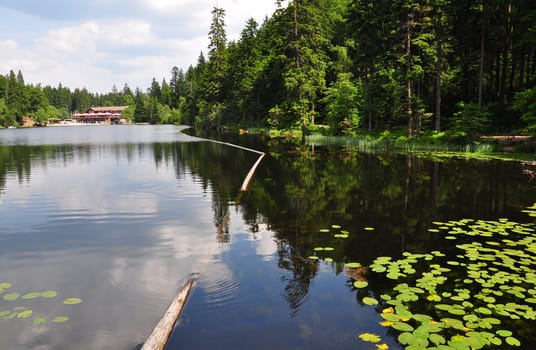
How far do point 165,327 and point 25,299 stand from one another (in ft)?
11.2

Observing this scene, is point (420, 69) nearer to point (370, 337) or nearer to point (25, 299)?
point (370, 337)

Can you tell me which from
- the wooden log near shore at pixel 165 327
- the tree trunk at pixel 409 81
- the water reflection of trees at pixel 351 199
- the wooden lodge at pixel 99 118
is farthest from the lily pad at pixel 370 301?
the wooden lodge at pixel 99 118

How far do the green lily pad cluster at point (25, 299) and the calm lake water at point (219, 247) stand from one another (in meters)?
0.03

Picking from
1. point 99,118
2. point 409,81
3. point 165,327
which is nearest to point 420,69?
point 409,81

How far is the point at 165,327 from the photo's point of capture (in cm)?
556

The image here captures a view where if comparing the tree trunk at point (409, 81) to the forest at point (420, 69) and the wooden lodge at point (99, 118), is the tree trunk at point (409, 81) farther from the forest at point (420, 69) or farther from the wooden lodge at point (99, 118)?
the wooden lodge at point (99, 118)

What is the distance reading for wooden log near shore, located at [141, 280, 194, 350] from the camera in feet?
16.8

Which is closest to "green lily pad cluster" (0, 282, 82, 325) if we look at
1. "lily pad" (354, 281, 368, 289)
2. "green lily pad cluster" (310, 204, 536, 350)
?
"green lily pad cluster" (310, 204, 536, 350)

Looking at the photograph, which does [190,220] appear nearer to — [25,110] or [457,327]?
[457,327]

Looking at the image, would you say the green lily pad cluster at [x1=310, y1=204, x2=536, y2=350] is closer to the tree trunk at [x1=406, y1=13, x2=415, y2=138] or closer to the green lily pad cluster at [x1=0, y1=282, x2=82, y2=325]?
the green lily pad cluster at [x1=0, y1=282, x2=82, y2=325]

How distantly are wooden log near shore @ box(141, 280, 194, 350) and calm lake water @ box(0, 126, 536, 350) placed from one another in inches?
9.6

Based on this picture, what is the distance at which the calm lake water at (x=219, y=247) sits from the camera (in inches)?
242

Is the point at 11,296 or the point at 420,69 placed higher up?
the point at 420,69

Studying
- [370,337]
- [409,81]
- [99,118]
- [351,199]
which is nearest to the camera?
[370,337]
